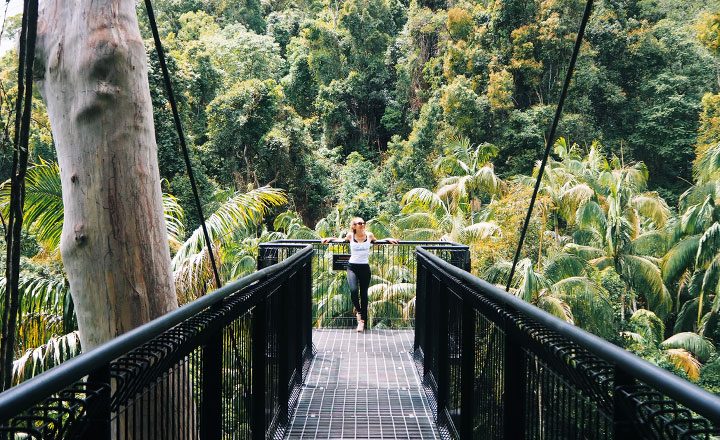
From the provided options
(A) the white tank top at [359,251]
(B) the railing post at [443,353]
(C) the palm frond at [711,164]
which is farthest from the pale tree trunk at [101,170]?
(C) the palm frond at [711,164]

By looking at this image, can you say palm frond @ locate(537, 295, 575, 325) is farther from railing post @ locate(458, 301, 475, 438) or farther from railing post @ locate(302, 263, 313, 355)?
railing post @ locate(458, 301, 475, 438)

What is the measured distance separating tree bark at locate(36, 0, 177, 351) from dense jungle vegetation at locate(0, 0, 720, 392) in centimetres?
312

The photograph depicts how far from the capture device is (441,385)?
5047 millimetres

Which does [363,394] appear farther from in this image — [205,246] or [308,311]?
[205,246]

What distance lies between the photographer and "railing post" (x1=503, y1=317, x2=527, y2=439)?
2.62 metres

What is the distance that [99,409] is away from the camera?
150cm

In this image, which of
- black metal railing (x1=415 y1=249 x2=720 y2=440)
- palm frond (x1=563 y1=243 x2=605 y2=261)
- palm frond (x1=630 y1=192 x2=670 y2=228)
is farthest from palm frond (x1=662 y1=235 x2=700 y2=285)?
black metal railing (x1=415 y1=249 x2=720 y2=440)

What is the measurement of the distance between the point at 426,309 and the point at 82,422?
214 inches

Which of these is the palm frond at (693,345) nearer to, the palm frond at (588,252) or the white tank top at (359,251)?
the palm frond at (588,252)

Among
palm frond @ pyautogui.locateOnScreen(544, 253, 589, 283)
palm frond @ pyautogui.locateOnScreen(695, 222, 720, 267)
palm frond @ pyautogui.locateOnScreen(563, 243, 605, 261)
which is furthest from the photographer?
palm frond @ pyautogui.locateOnScreen(695, 222, 720, 267)

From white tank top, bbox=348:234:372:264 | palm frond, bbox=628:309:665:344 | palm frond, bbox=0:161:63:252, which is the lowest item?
palm frond, bbox=628:309:665:344

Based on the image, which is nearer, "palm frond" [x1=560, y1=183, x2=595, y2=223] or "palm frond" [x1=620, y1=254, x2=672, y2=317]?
"palm frond" [x1=560, y1=183, x2=595, y2=223]

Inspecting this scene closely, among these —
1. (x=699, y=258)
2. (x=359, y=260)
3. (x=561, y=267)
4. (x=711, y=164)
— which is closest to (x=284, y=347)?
(x=359, y=260)

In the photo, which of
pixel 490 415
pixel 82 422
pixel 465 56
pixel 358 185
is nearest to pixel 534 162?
pixel 465 56
